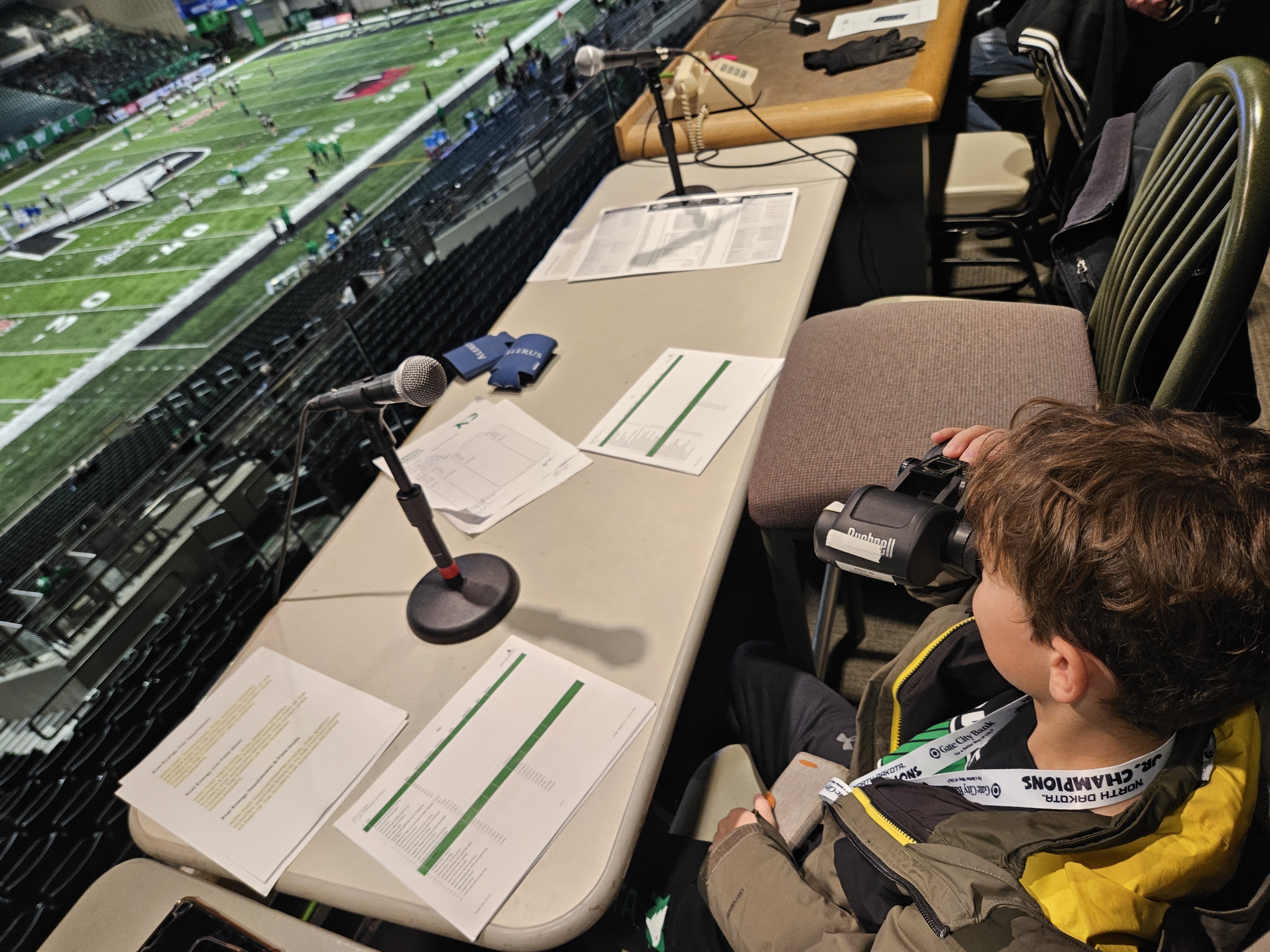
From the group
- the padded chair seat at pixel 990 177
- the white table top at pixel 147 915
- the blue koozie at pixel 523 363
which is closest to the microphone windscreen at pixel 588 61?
the blue koozie at pixel 523 363

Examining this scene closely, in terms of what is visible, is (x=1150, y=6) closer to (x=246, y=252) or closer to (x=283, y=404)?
(x=283, y=404)

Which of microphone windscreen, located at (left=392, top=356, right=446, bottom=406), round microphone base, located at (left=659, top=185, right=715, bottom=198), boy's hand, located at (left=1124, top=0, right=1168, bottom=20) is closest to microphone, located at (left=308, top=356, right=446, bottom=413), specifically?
microphone windscreen, located at (left=392, top=356, right=446, bottom=406)

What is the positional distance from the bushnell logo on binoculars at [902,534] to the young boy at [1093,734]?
0.17 feet

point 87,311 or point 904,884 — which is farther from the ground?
point 87,311

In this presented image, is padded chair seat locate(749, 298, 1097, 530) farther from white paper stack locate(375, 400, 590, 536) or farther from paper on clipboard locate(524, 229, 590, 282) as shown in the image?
paper on clipboard locate(524, 229, 590, 282)

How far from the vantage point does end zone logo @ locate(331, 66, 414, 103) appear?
2.90 metres

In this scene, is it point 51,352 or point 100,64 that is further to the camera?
point 100,64

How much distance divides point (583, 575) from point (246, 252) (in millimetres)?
1756

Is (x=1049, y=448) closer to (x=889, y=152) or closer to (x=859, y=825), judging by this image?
(x=859, y=825)

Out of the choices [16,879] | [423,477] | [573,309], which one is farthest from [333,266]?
[16,879]

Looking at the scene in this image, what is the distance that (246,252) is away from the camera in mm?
2180

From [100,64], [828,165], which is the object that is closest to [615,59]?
[828,165]

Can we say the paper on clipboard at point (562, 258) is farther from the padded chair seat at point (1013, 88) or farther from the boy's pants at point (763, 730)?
the padded chair seat at point (1013, 88)

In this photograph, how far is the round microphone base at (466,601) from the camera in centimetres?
110
